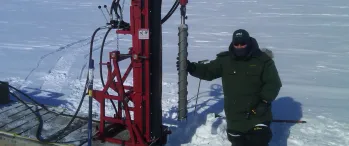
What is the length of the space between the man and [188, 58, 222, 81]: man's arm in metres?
0.07

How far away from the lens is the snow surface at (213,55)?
6316 mm

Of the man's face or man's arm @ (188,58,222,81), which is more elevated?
the man's face

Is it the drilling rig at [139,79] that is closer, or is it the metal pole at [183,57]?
the drilling rig at [139,79]

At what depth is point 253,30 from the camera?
1620cm

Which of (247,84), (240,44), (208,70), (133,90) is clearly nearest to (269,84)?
(247,84)

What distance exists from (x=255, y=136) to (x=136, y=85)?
157 centimetres

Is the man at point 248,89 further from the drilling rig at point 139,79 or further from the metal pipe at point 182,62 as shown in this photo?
the drilling rig at point 139,79

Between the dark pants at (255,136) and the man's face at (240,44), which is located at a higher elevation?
the man's face at (240,44)

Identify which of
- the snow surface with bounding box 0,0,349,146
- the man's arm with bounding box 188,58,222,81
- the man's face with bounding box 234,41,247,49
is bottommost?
the snow surface with bounding box 0,0,349,146

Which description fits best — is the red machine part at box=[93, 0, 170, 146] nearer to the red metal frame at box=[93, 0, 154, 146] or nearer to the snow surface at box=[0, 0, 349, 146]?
the red metal frame at box=[93, 0, 154, 146]

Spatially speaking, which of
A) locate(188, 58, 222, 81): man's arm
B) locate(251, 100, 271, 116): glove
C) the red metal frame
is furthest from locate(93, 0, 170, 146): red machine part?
locate(251, 100, 271, 116): glove

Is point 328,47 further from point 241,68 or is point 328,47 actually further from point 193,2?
point 193,2

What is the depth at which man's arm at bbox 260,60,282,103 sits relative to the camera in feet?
14.2

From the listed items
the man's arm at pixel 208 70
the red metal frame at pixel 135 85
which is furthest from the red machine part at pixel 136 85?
the man's arm at pixel 208 70
